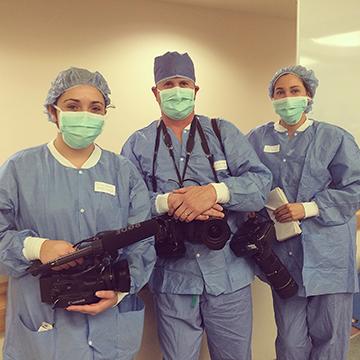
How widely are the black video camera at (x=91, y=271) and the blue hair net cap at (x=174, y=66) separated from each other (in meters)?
0.62

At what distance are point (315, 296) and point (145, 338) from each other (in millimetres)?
671

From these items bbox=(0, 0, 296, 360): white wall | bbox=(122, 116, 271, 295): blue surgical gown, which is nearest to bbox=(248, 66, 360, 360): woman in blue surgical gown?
bbox=(122, 116, 271, 295): blue surgical gown

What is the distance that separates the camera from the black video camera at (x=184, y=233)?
1296 millimetres

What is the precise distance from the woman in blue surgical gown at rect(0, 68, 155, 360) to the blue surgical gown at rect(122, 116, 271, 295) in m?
0.20

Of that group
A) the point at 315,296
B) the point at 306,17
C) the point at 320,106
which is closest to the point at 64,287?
the point at 315,296

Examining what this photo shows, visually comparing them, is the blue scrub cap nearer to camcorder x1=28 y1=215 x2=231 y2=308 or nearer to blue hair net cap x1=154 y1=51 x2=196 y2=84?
blue hair net cap x1=154 y1=51 x2=196 y2=84

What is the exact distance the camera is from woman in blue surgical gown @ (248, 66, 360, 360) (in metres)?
1.53

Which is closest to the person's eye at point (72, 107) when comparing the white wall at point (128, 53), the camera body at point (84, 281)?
the camera body at point (84, 281)

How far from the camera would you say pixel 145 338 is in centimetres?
154

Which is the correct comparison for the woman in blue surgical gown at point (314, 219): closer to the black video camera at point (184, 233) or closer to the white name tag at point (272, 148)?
the white name tag at point (272, 148)

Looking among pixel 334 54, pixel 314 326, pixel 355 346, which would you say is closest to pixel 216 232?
pixel 314 326

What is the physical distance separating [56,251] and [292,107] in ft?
3.45

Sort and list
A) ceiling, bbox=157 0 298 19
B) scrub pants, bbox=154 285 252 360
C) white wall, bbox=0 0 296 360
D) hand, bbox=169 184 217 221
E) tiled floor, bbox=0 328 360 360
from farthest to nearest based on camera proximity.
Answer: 1. ceiling, bbox=157 0 298 19
2. white wall, bbox=0 0 296 360
3. tiled floor, bbox=0 328 360 360
4. scrub pants, bbox=154 285 252 360
5. hand, bbox=169 184 217 221

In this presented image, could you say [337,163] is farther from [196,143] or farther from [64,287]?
[64,287]
